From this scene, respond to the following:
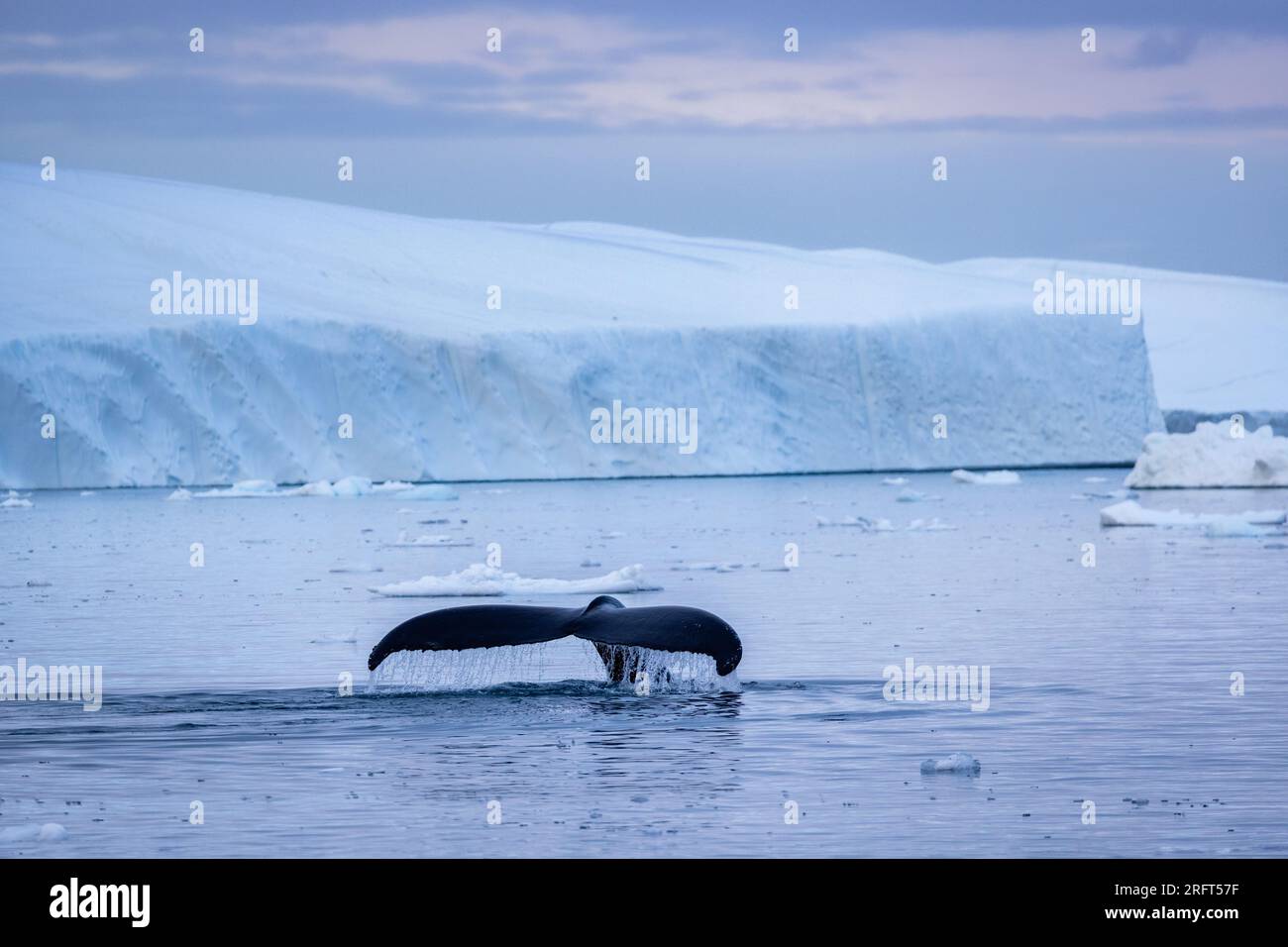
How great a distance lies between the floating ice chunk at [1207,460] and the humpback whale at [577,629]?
33.4m

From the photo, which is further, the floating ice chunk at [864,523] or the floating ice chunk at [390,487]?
the floating ice chunk at [390,487]

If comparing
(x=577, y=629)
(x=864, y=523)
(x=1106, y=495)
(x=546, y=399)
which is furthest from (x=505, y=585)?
(x=546, y=399)

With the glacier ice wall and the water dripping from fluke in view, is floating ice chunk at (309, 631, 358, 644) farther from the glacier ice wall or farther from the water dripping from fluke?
the glacier ice wall

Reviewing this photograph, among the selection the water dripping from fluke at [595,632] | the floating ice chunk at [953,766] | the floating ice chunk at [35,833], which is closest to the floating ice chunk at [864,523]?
the water dripping from fluke at [595,632]

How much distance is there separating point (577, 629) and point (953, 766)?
6.07 feet

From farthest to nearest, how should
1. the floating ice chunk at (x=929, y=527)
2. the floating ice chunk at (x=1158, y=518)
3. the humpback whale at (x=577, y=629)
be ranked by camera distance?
the floating ice chunk at (x=929, y=527) < the floating ice chunk at (x=1158, y=518) < the humpback whale at (x=577, y=629)

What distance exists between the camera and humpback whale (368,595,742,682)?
8570 millimetres

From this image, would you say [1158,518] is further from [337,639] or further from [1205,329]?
[1205,329]

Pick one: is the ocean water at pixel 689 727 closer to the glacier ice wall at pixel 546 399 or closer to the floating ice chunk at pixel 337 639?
the floating ice chunk at pixel 337 639

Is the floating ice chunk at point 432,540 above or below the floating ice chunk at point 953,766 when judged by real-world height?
above

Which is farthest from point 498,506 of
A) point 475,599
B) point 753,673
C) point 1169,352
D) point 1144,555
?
point 1169,352

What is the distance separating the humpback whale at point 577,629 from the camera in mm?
8570
